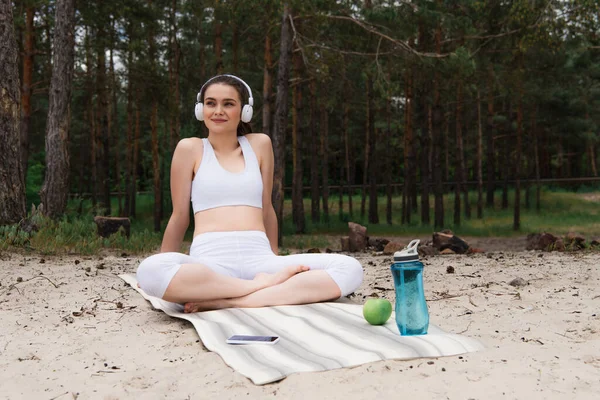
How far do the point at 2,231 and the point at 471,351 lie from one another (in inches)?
261

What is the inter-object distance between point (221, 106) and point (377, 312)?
195 centimetres

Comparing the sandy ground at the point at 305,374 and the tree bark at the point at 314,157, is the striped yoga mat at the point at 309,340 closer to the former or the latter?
the sandy ground at the point at 305,374

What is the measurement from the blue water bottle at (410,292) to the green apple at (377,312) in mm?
211

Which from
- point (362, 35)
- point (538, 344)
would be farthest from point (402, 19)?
point (538, 344)

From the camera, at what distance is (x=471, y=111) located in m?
32.6

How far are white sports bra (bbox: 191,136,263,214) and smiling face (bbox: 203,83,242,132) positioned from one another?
255mm

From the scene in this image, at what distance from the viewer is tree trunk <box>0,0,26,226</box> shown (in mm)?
8594

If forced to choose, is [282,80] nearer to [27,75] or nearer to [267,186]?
[27,75]

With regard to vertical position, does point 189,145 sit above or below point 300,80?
below

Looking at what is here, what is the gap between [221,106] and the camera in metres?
4.72

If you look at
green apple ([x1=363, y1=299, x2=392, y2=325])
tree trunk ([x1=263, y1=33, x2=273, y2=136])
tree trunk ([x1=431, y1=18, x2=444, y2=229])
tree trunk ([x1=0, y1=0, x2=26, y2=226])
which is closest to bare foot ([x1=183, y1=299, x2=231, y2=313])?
green apple ([x1=363, y1=299, x2=392, y2=325])

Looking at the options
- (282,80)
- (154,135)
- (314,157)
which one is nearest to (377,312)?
(282,80)

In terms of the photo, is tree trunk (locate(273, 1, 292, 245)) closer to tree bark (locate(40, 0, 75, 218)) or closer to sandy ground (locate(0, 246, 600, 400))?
tree bark (locate(40, 0, 75, 218))

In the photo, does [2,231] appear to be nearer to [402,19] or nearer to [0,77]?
[0,77]
